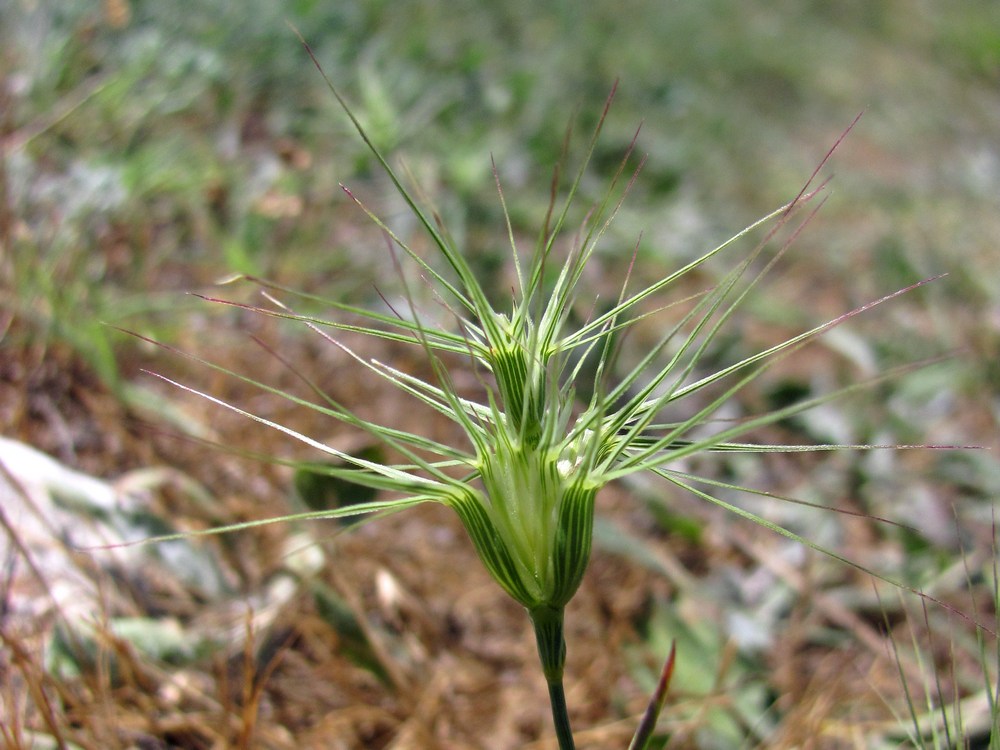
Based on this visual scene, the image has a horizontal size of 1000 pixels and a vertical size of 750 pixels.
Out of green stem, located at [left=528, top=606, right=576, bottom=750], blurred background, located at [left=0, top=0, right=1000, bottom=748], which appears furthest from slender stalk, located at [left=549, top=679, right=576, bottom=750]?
blurred background, located at [left=0, top=0, right=1000, bottom=748]

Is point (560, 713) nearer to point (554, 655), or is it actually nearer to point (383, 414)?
point (554, 655)

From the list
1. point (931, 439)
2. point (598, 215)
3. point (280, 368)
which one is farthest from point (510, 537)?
point (931, 439)

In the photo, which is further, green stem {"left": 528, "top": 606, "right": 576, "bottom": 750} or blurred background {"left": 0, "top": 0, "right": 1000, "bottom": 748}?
blurred background {"left": 0, "top": 0, "right": 1000, "bottom": 748}

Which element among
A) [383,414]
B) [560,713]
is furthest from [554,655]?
[383,414]

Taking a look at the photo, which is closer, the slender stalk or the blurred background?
the slender stalk

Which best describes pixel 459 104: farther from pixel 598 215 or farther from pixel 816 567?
pixel 598 215

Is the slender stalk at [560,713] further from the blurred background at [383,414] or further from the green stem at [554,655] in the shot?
the blurred background at [383,414]

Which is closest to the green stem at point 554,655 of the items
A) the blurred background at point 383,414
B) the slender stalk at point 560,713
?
the slender stalk at point 560,713

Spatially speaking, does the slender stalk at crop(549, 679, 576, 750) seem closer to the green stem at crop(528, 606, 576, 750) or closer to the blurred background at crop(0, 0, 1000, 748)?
the green stem at crop(528, 606, 576, 750)
